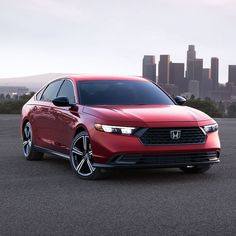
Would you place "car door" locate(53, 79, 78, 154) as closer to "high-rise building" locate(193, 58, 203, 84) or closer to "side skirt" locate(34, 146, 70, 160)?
"side skirt" locate(34, 146, 70, 160)

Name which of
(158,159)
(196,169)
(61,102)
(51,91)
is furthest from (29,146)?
(158,159)

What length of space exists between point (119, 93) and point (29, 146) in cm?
247

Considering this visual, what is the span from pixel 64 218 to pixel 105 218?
0.41 m

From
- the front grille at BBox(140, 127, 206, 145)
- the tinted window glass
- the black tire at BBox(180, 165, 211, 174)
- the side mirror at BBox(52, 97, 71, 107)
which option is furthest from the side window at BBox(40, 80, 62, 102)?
the front grille at BBox(140, 127, 206, 145)

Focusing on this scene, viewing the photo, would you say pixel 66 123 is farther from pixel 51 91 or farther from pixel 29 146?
pixel 29 146

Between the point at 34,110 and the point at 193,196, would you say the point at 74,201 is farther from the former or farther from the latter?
the point at 34,110

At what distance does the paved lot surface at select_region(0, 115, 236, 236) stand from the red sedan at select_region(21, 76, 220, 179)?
12.9 inches

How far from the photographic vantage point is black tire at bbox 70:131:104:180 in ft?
29.0

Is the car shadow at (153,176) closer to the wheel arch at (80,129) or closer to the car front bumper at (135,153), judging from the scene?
the car front bumper at (135,153)

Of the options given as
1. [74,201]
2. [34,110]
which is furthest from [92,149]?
[34,110]

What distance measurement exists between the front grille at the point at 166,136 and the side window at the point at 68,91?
6.21 ft

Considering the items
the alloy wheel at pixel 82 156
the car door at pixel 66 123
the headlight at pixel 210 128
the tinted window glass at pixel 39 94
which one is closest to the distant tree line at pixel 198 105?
the tinted window glass at pixel 39 94

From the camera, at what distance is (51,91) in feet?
36.5

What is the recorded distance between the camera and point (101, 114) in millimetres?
8664
